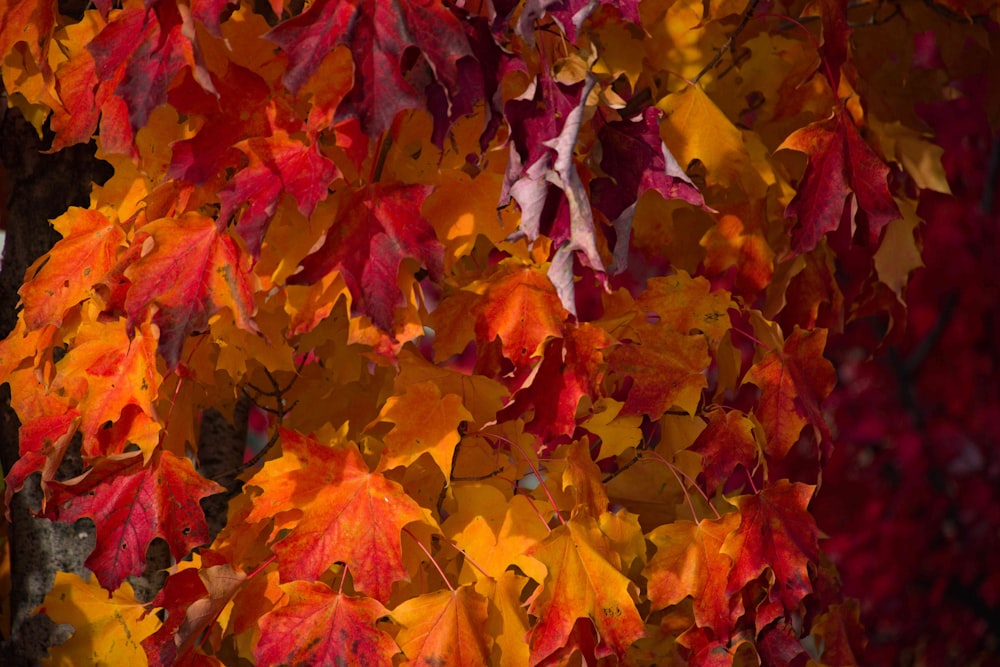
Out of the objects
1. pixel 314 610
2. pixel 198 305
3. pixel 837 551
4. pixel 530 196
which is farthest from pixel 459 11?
pixel 837 551

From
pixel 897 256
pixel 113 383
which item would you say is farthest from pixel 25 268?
pixel 897 256

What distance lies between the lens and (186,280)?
0.91 meters

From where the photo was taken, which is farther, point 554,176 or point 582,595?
point 582,595

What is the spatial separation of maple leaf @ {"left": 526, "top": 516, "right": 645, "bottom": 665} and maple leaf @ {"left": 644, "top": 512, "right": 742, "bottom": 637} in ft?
0.30

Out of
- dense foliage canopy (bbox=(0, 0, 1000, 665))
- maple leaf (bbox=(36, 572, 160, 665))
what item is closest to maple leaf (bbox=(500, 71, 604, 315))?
dense foliage canopy (bbox=(0, 0, 1000, 665))

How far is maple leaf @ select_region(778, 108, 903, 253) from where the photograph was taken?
1.04 metres

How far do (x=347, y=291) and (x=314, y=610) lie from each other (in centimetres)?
29

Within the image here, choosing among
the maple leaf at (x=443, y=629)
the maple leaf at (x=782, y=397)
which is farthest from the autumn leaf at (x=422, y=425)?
the maple leaf at (x=782, y=397)

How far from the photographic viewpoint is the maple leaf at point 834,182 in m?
1.04

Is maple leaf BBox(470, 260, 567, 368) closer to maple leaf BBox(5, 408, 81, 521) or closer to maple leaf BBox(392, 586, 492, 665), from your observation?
maple leaf BBox(392, 586, 492, 665)

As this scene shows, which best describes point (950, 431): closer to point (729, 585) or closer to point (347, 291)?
point (729, 585)

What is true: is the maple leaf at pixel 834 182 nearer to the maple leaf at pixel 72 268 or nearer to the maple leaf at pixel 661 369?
the maple leaf at pixel 661 369

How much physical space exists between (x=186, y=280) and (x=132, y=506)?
0.79 feet

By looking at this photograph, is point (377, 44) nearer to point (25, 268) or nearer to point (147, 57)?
point (147, 57)
